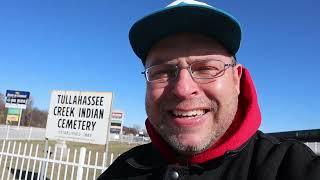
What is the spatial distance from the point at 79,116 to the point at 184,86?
9.26 m

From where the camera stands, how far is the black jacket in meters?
1.42

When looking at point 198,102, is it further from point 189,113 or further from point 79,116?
Result: point 79,116

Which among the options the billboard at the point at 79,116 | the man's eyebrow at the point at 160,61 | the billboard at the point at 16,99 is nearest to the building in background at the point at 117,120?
the billboard at the point at 16,99

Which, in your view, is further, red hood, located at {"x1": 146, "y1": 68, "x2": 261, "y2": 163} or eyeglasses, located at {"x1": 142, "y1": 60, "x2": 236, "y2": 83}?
eyeglasses, located at {"x1": 142, "y1": 60, "x2": 236, "y2": 83}

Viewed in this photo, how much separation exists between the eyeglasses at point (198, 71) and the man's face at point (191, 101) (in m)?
0.02

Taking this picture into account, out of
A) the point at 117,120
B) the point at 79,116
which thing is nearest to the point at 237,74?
the point at 79,116

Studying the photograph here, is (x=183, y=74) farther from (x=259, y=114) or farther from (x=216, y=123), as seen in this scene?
(x=259, y=114)

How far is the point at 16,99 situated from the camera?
97.8 ft

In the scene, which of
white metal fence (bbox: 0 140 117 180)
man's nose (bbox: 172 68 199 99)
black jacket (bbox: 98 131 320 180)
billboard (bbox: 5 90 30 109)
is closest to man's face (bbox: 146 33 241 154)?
man's nose (bbox: 172 68 199 99)

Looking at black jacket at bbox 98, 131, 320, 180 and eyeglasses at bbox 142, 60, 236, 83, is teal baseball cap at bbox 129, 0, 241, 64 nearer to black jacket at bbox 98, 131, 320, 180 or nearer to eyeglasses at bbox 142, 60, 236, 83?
eyeglasses at bbox 142, 60, 236, 83

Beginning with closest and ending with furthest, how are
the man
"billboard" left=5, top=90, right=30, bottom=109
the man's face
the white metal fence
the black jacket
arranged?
the black jacket, the man, the man's face, the white metal fence, "billboard" left=5, top=90, right=30, bottom=109

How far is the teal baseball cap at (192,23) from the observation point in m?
1.81

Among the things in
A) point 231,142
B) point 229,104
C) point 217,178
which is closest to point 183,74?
point 229,104

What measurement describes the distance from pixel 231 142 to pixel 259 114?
211 millimetres
